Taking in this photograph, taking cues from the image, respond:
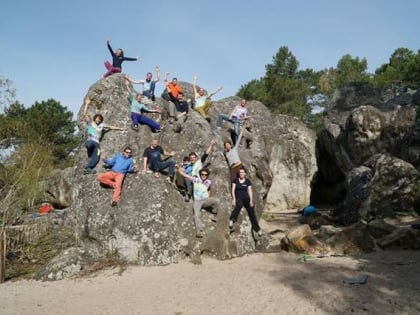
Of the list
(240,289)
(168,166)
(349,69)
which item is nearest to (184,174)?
(168,166)

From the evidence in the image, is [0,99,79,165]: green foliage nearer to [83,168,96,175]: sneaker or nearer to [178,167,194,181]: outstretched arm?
[83,168,96,175]: sneaker

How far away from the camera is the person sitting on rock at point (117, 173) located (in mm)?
10859

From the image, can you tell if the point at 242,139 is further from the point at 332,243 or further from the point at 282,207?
the point at 282,207

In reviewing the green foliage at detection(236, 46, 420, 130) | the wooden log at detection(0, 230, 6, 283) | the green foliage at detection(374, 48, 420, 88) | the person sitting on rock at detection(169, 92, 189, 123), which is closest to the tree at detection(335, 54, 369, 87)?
the green foliage at detection(236, 46, 420, 130)

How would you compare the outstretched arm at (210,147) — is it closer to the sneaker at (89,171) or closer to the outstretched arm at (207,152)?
the outstretched arm at (207,152)

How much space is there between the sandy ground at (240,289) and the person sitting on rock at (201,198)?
1178 mm

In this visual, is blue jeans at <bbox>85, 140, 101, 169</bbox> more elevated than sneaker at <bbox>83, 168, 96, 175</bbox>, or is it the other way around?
blue jeans at <bbox>85, 140, 101, 169</bbox>

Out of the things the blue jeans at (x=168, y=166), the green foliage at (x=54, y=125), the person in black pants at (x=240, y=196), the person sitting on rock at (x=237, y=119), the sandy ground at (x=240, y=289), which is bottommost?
the sandy ground at (x=240, y=289)

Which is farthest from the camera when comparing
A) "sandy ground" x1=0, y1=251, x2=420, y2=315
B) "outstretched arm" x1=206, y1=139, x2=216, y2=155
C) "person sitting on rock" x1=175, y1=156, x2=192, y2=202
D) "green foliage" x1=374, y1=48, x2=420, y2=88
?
"green foliage" x1=374, y1=48, x2=420, y2=88

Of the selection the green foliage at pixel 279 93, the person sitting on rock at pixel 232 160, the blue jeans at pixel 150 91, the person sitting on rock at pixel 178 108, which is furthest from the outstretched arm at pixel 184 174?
the green foliage at pixel 279 93

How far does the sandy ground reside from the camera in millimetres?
6980

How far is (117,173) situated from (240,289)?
15.9 ft

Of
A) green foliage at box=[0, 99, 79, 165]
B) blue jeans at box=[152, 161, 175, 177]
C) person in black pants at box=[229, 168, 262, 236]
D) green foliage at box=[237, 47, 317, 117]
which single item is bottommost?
person in black pants at box=[229, 168, 262, 236]

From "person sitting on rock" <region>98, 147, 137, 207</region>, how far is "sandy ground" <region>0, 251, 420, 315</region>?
81.9 inches
